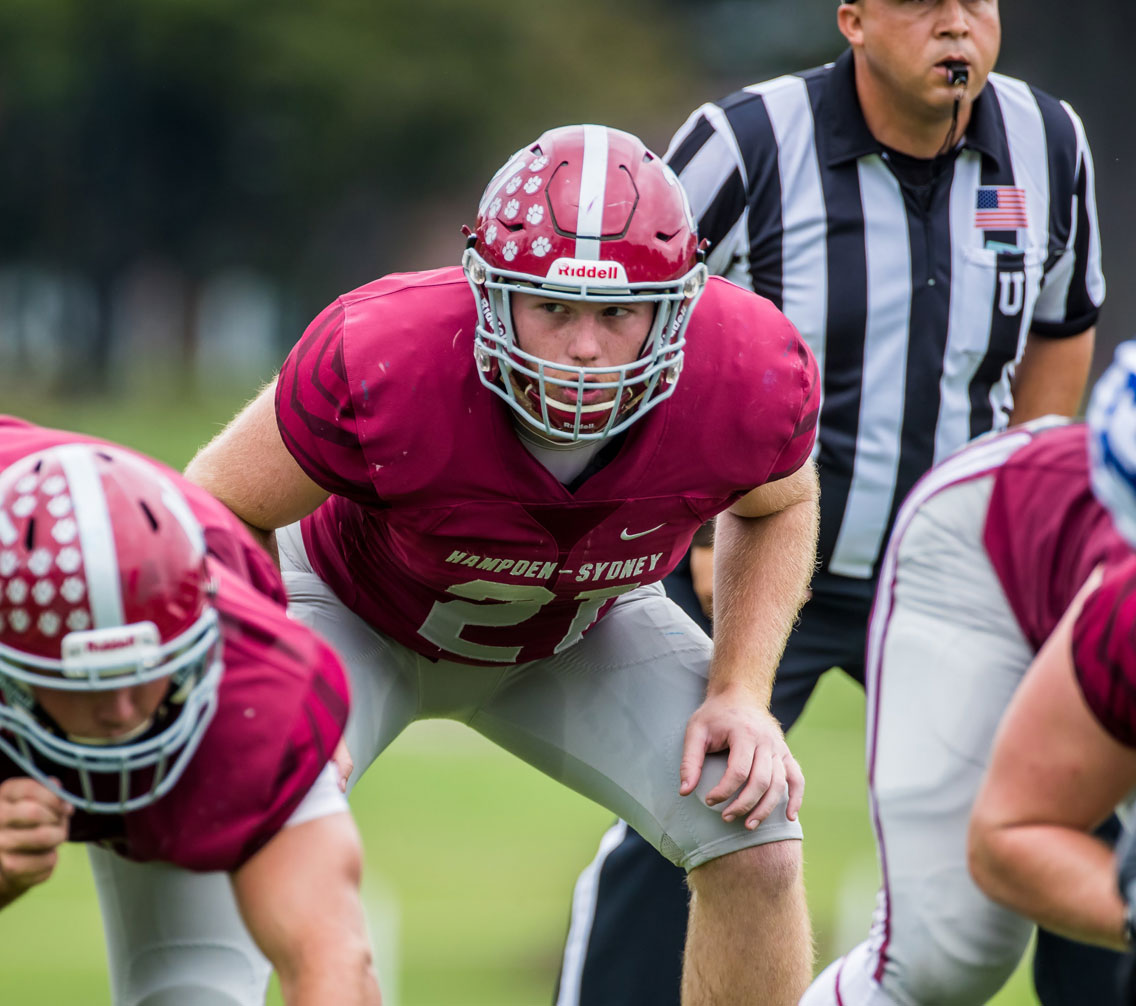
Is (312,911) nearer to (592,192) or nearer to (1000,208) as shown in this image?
(592,192)

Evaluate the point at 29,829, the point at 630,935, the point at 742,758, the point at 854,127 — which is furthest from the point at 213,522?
the point at 854,127

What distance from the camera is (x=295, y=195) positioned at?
86.0 feet

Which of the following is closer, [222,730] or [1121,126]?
[222,730]

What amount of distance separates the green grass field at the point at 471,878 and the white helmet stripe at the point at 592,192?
2.49 m

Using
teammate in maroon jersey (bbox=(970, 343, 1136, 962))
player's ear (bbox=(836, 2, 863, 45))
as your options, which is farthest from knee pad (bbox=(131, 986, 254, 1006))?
player's ear (bbox=(836, 2, 863, 45))

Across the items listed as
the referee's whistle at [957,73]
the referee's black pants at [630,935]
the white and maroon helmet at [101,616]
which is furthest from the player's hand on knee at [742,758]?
the referee's whistle at [957,73]

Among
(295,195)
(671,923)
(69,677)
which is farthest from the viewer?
(295,195)

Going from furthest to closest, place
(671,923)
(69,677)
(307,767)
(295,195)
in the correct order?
(295,195) < (671,923) < (307,767) < (69,677)

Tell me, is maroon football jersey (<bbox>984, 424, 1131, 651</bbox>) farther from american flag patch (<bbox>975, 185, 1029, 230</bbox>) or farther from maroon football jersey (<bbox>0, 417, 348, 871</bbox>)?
american flag patch (<bbox>975, 185, 1029, 230</bbox>)

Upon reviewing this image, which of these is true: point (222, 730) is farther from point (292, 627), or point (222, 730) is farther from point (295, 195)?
point (295, 195)

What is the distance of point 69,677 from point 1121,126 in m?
16.2

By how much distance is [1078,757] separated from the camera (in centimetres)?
244

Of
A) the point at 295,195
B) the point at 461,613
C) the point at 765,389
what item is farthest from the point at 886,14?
the point at 295,195

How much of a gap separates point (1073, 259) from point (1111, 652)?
2.10m
